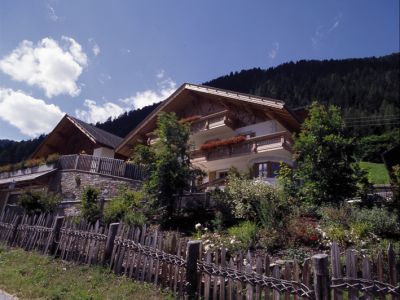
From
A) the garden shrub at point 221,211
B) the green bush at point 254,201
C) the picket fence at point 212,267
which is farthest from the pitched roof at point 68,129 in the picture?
the picket fence at point 212,267

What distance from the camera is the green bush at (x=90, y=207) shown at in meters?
12.1

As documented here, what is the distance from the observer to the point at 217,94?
74.1 ft

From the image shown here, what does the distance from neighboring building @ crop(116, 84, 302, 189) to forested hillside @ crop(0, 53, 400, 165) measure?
110 feet

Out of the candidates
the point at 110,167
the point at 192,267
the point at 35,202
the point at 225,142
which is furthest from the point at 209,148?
the point at 192,267

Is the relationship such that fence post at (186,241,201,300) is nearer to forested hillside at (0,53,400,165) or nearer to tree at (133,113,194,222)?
tree at (133,113,194,222)

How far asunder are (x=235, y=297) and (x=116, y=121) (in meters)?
62.1

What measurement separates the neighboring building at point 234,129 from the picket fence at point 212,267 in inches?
373

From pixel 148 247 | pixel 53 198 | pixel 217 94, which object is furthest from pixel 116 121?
pixel 148 247

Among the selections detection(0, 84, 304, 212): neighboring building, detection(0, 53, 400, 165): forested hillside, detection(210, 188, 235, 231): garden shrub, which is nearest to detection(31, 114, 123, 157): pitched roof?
detection(0, 84, 304, 212): neighboring building

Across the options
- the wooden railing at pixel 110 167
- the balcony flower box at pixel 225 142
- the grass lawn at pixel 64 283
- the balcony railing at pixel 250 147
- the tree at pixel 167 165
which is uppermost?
the balcony flower box at pixel 225 142

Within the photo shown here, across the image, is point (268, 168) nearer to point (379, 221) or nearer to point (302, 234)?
point (379, 221)

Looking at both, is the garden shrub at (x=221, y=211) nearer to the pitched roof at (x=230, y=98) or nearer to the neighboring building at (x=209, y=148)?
the neighboring building at (x=209, y=148)

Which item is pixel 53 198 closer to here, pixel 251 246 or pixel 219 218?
pixel 219 218

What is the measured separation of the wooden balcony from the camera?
888 inches
